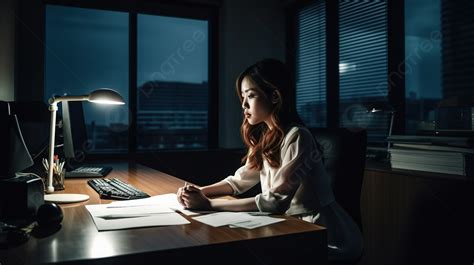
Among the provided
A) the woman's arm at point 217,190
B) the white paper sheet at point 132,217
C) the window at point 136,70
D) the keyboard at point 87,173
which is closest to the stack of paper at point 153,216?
the white paper sheet at point 132,217

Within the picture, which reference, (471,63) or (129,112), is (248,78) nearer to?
(471,63)

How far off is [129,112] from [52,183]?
6.23 feet

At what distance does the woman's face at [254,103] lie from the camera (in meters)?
1.45

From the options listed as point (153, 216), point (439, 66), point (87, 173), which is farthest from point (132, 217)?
point (439, 66)

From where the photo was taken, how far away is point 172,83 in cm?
372

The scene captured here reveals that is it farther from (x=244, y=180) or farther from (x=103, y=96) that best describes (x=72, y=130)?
(x=244, y=180)

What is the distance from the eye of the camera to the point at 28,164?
1183 mm

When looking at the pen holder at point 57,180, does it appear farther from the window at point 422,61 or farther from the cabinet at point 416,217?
the window at point 422,61

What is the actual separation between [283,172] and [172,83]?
262 centimetres

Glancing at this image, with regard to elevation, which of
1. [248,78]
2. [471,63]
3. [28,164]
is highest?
[471,63]

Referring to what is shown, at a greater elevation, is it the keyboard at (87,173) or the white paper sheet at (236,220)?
the keyboard at (87,173)

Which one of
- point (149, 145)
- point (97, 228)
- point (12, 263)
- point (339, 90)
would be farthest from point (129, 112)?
point (12, 263)

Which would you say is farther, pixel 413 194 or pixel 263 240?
pixel 413 194

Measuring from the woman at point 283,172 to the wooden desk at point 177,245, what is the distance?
0.19 meters
